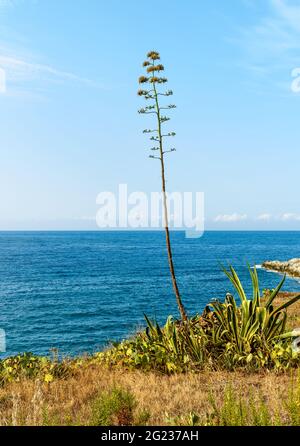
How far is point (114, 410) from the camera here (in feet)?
19.5

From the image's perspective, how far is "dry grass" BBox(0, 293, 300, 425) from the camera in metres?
5.66

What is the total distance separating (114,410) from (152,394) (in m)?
0.94

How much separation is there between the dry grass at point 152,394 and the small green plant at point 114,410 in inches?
4.4

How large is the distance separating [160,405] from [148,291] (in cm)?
4637

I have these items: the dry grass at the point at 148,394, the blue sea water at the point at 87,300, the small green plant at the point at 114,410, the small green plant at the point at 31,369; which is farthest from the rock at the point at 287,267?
the small green plant at the point at 114,410

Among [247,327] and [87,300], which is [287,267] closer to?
[87,300]

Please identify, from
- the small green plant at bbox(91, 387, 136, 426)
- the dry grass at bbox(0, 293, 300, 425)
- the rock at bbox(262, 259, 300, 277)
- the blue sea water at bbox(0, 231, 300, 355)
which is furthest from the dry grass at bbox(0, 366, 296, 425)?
the rock at bbox(262, 259, 300, 277)

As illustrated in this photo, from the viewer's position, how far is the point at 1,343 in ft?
90.9

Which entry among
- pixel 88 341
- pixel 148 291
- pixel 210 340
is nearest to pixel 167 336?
pixel 210 340

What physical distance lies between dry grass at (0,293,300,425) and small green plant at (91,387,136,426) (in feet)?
0.36

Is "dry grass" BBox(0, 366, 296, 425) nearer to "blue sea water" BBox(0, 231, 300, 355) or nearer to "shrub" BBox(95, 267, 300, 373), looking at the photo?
"shrub" BBox(95, 267, 300, 373)

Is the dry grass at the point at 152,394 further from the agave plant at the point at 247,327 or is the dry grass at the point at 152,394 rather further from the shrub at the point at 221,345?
the agave plant at the point at 247,327

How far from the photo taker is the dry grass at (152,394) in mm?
5664
